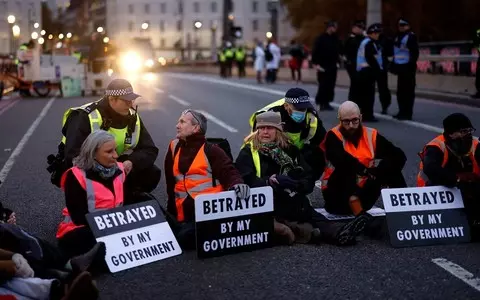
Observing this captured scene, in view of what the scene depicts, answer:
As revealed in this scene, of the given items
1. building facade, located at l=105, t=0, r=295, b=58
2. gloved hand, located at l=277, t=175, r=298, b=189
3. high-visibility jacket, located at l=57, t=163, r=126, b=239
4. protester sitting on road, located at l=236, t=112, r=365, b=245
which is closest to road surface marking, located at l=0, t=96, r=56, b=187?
high-visibility jacket, located at l=57, t=163, r=126, b=239

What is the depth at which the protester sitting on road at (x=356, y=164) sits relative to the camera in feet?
24.8

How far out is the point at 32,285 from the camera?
5113 millimetres

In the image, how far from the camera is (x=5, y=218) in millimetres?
6031

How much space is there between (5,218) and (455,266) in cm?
312

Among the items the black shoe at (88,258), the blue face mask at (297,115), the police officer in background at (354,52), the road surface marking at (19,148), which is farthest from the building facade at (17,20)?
the black shoe at (88,258)

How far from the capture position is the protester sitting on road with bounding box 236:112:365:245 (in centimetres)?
684

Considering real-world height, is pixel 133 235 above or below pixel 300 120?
below

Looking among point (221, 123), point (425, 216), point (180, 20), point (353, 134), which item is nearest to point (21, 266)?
point (425, 216)

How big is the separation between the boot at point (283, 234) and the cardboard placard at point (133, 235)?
77cm

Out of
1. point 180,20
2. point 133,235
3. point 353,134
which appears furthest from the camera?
point 180,20

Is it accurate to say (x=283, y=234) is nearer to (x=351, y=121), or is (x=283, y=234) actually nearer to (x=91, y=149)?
(x=351, y=121)

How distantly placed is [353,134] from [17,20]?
274ft

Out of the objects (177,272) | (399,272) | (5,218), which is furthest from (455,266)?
(5,218)

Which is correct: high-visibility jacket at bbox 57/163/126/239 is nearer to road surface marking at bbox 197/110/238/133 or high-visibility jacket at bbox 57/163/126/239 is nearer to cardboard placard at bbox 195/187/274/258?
cardboard placard at bbox 195/187/274/258
